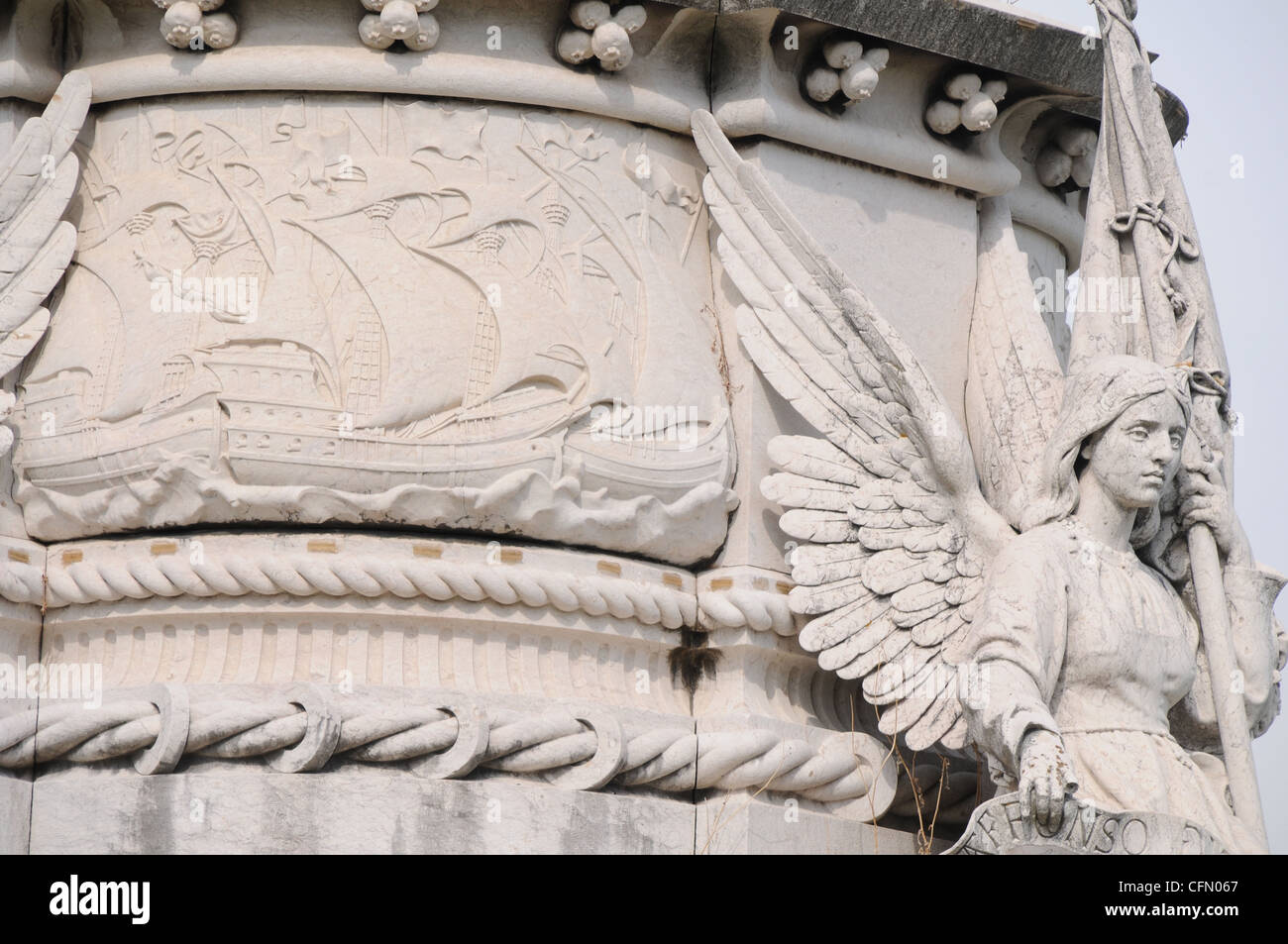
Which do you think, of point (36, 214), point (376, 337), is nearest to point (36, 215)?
point (36, 214)

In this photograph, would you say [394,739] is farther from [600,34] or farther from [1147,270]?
[1147,270]

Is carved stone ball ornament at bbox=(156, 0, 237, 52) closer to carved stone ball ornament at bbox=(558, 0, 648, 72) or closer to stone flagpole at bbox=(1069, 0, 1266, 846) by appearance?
carved stone ball ornament at bbox=(558, 0, 648, 72)

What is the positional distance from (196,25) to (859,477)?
2.92 m

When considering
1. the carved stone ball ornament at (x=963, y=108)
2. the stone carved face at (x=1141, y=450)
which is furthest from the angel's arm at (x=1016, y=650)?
the carved stone ball ornament at (x=963, y=108)

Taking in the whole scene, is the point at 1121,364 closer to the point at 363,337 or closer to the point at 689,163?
the point at 689,163

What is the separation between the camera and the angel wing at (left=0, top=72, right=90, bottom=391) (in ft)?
26.7

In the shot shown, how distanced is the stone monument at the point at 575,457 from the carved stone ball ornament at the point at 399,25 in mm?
17

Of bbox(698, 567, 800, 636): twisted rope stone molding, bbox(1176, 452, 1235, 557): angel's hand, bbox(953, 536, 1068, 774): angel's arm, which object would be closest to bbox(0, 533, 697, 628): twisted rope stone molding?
bbox(698, 567, 800, 636): twisted rope stone molding

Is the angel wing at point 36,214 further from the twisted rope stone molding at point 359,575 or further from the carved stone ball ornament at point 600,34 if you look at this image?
the carved stone ball ornament at point 600,34

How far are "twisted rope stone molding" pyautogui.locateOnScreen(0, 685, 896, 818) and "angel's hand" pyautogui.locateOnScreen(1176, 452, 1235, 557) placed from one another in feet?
5.86

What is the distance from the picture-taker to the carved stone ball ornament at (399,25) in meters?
8.12

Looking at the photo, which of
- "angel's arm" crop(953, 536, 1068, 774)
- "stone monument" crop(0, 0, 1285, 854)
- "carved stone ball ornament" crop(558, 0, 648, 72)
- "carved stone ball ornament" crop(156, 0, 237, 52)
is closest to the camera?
"angel's arm" crop(953, 536, 1068, 774)

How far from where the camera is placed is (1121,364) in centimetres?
802

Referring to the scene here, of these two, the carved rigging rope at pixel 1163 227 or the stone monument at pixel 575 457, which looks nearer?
the stone monument at pixel 575 457
